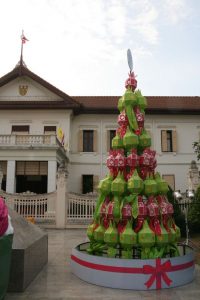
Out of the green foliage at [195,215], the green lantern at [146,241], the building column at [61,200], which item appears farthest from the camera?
the building column at [61,200]

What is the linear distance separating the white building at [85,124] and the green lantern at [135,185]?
15642mm

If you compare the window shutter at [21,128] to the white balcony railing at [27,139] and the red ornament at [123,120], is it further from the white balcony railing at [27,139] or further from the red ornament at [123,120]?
the red ornament at [123,120]

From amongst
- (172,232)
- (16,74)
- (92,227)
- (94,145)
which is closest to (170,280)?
(172,232)

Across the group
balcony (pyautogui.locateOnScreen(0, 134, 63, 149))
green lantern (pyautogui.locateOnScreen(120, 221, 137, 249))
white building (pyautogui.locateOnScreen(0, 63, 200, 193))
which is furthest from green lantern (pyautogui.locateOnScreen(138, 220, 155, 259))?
white building (pyautogui.locateOnScreen(0, 63, 200, 193))

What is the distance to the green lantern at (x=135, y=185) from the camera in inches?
211

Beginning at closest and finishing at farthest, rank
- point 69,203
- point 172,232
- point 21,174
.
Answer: point 172,232, point 69,203, point 21,174

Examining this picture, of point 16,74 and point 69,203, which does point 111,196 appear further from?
point 16,74

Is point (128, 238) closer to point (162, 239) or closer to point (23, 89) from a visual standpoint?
point (162, 239)

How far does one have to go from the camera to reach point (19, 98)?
2244 centimetres

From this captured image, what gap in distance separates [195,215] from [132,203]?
21.8 ft

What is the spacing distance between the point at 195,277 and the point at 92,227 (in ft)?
6.82

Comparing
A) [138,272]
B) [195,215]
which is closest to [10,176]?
[195,215]

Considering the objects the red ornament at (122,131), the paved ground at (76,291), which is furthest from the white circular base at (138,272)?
the red ornament at (122,131)

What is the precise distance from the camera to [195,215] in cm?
1118
